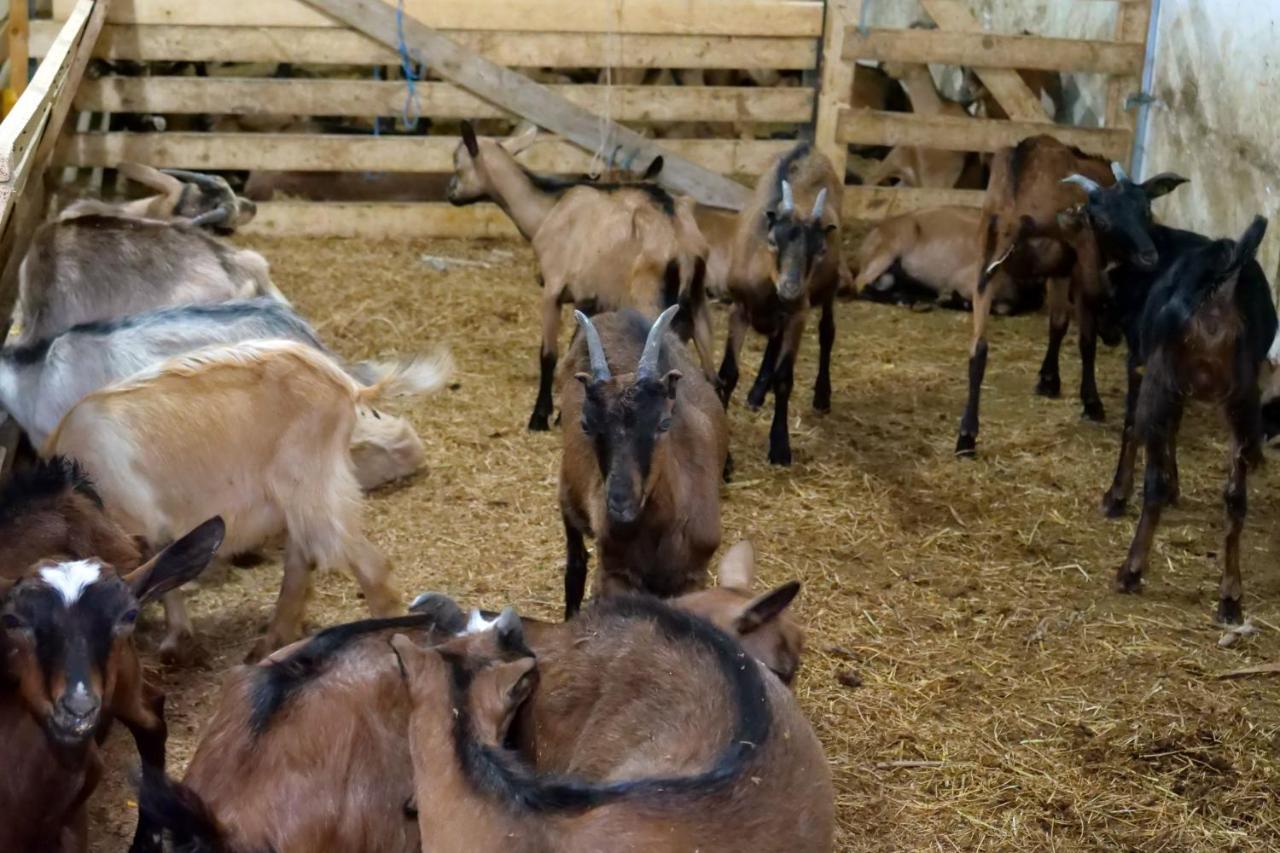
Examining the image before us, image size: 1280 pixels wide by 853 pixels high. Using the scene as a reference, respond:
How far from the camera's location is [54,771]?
3.66 metres

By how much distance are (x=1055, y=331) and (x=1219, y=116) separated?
2.02 meters

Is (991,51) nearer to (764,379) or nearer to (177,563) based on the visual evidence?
(764,379)

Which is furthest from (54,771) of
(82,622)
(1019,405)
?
(1019,405)

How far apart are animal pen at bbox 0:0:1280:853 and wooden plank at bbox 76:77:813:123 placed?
2cm

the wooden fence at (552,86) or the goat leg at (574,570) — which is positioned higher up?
the wooden fence at (552,86)

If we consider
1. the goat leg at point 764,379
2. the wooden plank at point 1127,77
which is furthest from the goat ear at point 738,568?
the wooden plank at point 1127,77

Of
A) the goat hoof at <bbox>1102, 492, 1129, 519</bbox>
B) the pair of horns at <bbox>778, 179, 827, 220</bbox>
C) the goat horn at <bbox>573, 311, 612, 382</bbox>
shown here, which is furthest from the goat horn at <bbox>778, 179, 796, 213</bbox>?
the goat horn at <bbox>573, 311, 612, 382</bbox>

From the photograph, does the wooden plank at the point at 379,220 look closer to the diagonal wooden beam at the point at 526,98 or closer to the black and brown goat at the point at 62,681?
the diagonal wooden beam at the point at 526,98

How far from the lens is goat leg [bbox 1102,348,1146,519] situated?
6.61 m

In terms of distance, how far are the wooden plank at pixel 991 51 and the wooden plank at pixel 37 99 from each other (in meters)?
4.99

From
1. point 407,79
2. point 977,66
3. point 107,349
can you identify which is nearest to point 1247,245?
point 107,349

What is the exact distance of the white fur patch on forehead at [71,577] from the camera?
11.7 feet

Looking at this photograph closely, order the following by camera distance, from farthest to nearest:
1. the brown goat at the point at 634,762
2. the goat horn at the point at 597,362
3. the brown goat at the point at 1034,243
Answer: the brown goat at the point at 1034,243
the goat horn at the point at 597,362
the brown goat at the point at 634,762

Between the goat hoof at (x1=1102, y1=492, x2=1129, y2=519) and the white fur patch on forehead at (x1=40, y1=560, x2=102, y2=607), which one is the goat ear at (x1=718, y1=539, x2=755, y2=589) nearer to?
the white fur patch on forehead at (x1=40, y1=560, x2=102, y2=607)
